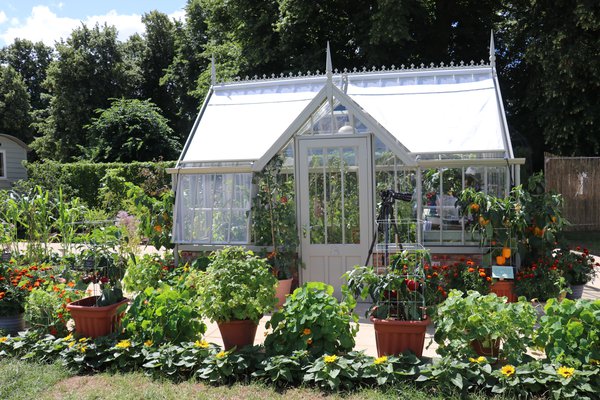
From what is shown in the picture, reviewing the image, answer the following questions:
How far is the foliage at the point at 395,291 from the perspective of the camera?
4.59m

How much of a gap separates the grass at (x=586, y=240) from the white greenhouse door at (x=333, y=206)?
6745mm

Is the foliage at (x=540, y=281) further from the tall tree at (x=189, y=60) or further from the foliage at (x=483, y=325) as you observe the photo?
the tall tree at (x=189, y=60)

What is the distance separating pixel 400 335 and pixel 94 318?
117 inches

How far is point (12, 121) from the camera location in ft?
94.7

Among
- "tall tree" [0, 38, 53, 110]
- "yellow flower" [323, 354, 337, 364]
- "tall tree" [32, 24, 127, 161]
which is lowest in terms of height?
"yellow flower" [323, 354, 337, 364]

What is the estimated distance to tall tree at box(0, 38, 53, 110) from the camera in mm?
33688

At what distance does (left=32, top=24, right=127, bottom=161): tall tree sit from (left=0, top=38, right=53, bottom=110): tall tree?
30.9 ft

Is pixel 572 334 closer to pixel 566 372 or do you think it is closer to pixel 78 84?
pixel 566 372

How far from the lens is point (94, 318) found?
5.18 meters

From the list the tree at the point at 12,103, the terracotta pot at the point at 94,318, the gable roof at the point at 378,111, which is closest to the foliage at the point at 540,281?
the gable roof at the point at 378,111

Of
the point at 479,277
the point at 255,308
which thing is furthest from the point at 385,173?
the point at 255,308

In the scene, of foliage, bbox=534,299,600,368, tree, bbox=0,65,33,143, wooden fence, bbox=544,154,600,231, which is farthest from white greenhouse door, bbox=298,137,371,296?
tree, bbox=0,65,33,143

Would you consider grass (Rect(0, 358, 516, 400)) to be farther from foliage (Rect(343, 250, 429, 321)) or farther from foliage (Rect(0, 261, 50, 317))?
foliage (Rect(0, 261, 50, 317))

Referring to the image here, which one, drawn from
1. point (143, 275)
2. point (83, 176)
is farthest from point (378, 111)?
point (83, 176)
